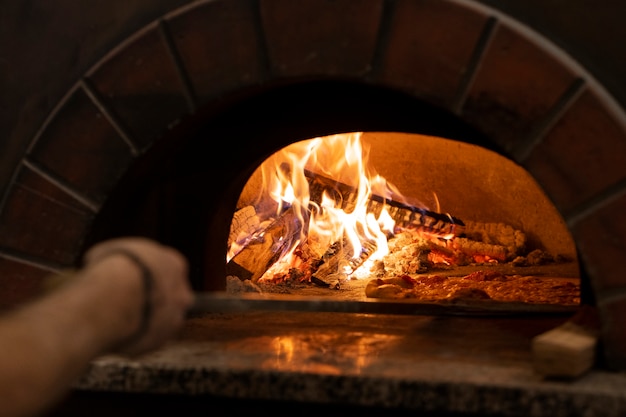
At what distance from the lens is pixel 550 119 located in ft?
5.21

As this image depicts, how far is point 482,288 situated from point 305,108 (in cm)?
122

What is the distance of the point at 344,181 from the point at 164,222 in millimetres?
1492

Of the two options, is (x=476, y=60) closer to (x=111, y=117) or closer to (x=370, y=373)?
(x=370, y=373)

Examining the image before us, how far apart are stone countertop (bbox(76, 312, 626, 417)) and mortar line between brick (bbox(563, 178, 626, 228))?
1.08ft

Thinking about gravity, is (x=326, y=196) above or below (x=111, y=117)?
above

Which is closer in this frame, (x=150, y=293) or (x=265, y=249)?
(x=150, y=293)

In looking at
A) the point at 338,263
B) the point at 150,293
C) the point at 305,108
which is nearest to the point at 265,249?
the point at 338,263

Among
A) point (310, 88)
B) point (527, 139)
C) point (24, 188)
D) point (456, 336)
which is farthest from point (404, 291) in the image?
point (24, 188)

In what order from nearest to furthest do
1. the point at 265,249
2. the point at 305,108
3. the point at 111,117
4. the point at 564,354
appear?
the point at 564,354
the point at 111,117
the point at 305,108
the point at 265,249

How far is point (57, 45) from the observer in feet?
6.30

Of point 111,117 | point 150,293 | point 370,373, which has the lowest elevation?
point 370,373

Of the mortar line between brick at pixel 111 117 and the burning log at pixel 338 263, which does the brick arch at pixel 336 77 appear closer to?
the mortar line between brick at pixel 111 117

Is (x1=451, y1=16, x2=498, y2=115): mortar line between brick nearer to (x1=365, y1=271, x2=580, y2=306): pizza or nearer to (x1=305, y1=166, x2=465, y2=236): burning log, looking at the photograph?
(x1=365, y1=271, x2=580, y2=306): pizza

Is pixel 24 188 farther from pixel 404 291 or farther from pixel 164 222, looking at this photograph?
pixel 404 291
